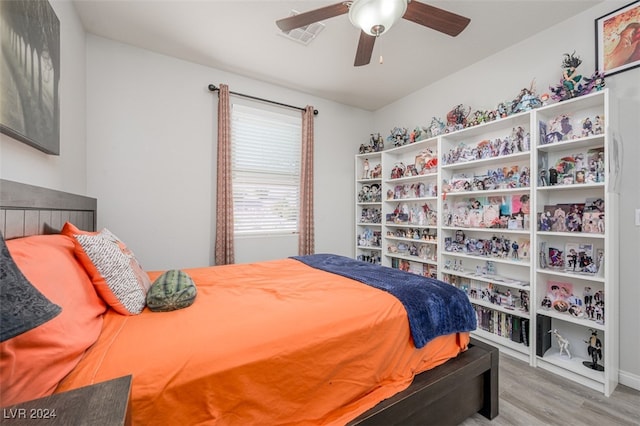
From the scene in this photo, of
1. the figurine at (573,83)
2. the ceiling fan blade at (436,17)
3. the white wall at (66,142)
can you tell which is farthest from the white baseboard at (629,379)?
the white wall at (66,142)

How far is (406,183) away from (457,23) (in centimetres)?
213

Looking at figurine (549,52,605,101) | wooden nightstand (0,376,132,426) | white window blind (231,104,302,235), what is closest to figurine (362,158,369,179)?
white window blind (231,104,302,235)

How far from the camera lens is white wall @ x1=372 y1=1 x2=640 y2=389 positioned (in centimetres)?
192

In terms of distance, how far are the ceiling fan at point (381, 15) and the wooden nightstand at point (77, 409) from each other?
1.92m

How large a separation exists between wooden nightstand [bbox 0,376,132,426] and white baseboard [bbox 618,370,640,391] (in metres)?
3.01

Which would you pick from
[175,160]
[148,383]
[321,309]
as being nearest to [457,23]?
[321,309]

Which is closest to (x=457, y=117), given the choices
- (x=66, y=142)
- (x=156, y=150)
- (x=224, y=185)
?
(x=224, y=185)

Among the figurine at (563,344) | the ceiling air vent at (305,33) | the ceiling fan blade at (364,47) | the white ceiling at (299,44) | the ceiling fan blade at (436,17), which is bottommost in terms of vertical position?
the figurine at (563,344)

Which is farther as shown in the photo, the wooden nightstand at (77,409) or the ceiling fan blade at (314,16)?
the ceiling fan blade at (314,16)

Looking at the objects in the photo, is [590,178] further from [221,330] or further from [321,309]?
[221,330]

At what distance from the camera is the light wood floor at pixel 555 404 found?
5.14 feet

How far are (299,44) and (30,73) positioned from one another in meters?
2.00

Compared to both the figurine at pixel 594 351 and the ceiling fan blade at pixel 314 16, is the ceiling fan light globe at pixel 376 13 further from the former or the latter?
the figurine at pixel 594 351

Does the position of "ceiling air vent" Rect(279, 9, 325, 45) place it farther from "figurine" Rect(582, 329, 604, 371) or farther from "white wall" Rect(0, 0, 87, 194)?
"figurine" Rect(582, 329, 604, 371)
